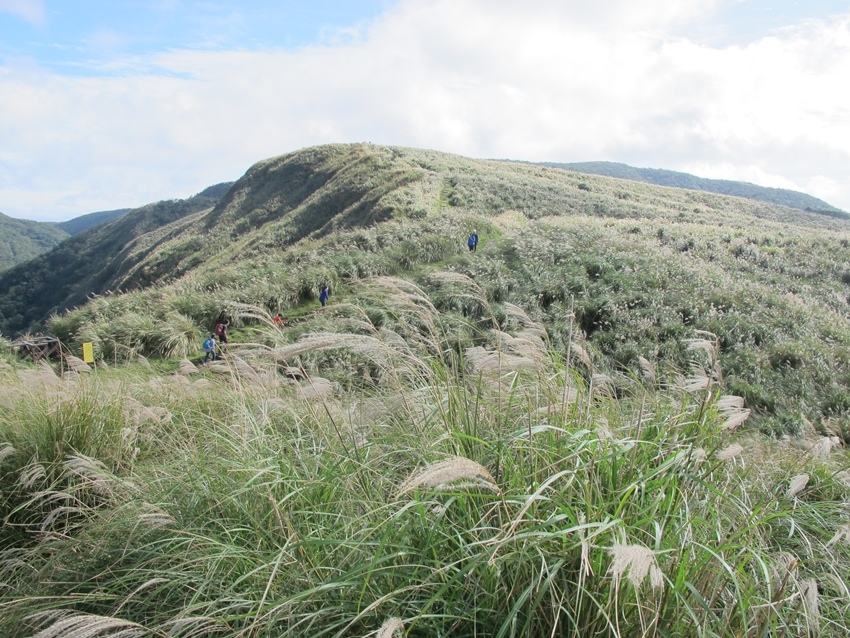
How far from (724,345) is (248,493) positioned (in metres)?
11.5

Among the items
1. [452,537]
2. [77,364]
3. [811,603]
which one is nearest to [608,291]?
[77,364]

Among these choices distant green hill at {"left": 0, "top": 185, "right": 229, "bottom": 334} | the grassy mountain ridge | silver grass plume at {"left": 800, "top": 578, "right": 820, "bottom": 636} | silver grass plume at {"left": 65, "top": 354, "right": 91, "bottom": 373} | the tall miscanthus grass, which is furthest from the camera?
distant green hill at {"left": 0, "top": 185, "right": 229, "bottom": 334}

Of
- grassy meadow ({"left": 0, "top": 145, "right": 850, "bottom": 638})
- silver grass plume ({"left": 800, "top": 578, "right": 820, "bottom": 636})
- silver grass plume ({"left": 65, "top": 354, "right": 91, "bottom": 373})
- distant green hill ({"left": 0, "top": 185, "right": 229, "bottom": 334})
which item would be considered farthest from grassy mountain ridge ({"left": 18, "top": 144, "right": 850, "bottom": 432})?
distant green hill ({"left": 0, "top": 185, "right": 229, "bottom": 334})

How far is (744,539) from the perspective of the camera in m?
2.72

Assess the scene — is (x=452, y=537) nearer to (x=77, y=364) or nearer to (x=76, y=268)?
(x=77, y=364)

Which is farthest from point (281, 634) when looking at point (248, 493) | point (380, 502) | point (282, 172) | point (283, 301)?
point (282, 172)

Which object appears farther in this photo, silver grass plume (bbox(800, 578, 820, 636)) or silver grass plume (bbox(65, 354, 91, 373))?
silver grass plume (bbox(65, 354, 91, 373))

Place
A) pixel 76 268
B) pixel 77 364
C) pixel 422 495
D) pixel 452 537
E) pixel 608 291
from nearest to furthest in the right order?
pixel 452 537 → pixel 422 495 → pixel 77 364 → pixel 608 291 → pixel 76 268

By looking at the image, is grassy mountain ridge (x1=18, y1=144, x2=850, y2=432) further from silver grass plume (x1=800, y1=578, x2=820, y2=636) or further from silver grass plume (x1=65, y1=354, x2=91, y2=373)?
silver grass plume (x1=800, y1=578, x2=820, y2=636)

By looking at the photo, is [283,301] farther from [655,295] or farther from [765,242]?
[765,242]

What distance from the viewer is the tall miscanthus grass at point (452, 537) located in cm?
209

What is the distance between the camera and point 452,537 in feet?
7.00

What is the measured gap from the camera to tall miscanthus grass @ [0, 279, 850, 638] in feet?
6.85

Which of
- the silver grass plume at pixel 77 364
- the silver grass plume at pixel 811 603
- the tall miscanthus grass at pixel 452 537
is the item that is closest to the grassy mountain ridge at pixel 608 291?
the tall miscanthus grass at pixel 452 537
